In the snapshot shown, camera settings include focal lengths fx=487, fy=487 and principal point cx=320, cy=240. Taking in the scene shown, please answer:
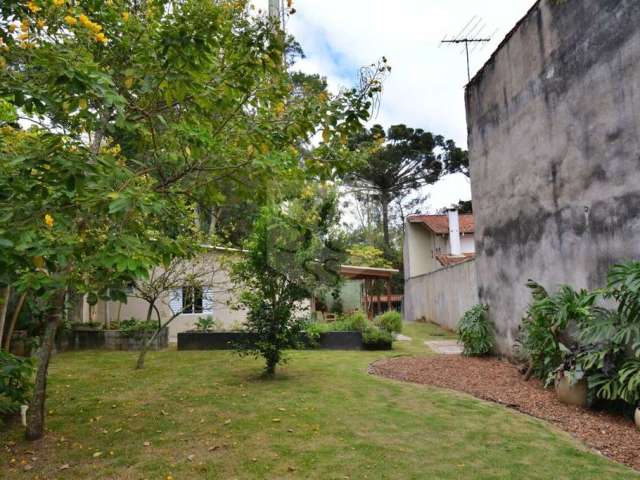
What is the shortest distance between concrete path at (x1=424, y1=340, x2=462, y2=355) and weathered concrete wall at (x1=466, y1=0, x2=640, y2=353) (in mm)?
1962

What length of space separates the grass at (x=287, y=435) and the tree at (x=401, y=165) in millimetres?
22105

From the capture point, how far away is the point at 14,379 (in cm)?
499

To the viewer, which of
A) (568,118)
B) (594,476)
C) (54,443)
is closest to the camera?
(594,476)

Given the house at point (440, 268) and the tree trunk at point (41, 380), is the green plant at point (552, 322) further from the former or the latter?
the tree trunk at point (41, 380)

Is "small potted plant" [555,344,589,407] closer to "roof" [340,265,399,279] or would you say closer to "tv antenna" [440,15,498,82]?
"tv antenna" [440,15,498,82]

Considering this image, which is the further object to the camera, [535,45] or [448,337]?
[448,337]

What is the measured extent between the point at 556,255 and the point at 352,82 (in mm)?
4346

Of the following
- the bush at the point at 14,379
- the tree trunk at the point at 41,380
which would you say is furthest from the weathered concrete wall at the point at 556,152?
the bush at the point at 14,379

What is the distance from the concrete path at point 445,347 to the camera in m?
11.6

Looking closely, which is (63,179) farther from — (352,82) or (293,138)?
(352,82)

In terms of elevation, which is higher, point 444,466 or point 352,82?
point 352,82

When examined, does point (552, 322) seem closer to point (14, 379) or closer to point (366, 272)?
point (14, 379)

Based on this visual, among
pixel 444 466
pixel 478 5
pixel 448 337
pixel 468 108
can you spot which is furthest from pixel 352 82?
pixel 448 337

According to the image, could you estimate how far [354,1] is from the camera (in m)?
8.52
